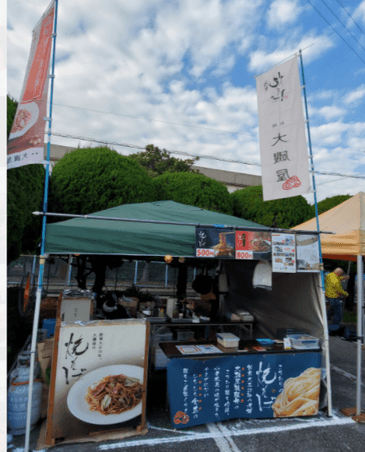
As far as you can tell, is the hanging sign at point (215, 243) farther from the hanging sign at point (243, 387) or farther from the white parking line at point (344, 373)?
the white parking line at point (344, 373)

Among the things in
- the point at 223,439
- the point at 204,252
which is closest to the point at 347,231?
the point at 204,252

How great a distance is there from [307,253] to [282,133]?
194 cm

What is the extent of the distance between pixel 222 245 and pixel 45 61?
10.9 ft

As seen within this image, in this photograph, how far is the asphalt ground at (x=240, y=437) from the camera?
136 inches

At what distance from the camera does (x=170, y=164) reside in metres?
19.6

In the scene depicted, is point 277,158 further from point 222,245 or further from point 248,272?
point 248,272

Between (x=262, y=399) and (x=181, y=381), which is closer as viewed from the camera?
(x=181, y=381)

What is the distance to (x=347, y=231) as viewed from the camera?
5012 mm

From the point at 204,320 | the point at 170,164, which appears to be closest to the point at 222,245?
the point at 204,320

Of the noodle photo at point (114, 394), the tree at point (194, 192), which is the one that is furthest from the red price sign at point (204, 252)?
the tree at point (194, 192)

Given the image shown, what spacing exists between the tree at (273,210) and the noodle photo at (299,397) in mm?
8192

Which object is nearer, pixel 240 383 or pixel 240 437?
pixel 240 437

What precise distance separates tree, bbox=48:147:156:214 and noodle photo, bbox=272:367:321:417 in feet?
22.6

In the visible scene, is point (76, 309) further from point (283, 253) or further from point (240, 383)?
point (283, 253)
